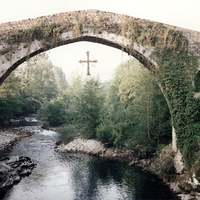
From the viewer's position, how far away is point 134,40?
24.4 feet

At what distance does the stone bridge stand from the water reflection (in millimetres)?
2412

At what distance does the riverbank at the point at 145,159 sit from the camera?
7.12 metres

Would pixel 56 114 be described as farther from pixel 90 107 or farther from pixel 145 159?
pixel 145 159

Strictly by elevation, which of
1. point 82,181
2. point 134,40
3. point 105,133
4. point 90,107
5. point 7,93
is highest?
point 134,40

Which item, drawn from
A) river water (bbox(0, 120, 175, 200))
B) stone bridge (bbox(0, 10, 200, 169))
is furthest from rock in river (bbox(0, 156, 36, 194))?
stone bridge (bbox(0, 10, 200, 169))

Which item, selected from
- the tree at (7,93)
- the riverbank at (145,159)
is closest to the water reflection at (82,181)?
the riverbank at (145,159)

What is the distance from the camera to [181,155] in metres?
7.48

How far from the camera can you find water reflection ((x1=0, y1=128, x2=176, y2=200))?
7434mm

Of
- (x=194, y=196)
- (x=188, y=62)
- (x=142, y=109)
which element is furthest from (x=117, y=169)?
(x=188, y=62)

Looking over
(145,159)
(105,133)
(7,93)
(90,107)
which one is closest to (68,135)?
(90,107)

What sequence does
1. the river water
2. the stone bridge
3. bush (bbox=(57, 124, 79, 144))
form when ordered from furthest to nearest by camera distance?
bush (bbox=(57, 124, 79, 144)) < the river water < the stone bridge

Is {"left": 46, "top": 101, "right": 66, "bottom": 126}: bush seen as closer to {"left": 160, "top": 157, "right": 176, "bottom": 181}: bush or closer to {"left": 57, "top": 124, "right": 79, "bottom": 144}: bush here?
{"left": 57, "top": 124, "right": 79, "bottom": 144}: bush

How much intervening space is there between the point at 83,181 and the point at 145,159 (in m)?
3.62

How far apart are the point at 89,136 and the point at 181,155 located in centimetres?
844
